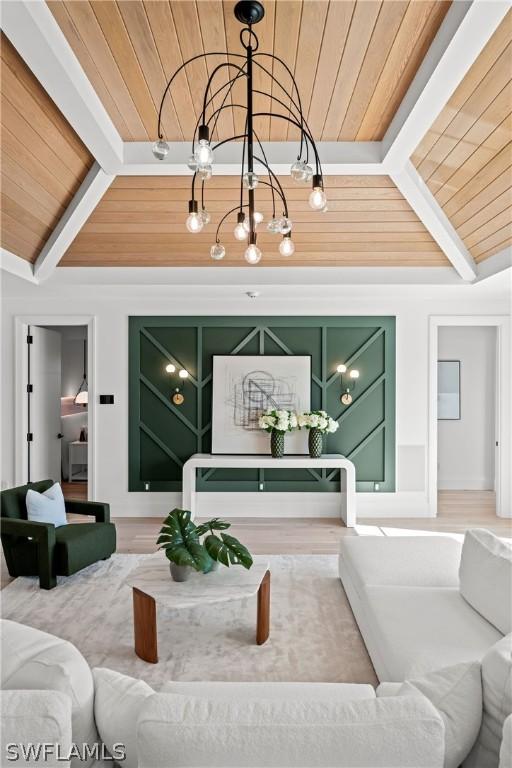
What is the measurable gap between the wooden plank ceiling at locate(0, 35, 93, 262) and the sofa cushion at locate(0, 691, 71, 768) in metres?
2.75

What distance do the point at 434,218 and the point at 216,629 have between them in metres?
3.44

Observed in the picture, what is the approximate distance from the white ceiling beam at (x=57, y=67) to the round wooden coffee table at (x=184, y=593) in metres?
2.61

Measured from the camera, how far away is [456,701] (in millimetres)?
1354

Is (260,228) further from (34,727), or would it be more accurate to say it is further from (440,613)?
(34,727)

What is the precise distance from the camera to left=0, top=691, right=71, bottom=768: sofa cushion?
1.11 m

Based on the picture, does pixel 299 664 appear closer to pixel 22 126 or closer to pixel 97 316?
pixel 22 126

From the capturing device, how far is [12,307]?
5.83m

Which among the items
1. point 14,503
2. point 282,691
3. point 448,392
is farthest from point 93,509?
point 448,392

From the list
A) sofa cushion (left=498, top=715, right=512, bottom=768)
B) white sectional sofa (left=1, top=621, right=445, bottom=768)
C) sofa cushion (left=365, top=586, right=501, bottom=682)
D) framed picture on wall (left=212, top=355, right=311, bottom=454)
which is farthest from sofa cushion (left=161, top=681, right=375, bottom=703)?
framed picture on wall (left=212, top=355, right=311, bottom=454)

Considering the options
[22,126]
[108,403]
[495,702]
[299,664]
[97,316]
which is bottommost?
[299,664]

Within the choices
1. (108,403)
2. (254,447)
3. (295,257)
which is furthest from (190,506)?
(295,257)

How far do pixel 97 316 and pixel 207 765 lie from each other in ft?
17.2

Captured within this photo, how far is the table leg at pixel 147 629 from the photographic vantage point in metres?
2.74

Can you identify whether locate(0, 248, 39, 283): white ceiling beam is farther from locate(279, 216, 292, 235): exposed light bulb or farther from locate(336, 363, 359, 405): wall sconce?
locate(336, 363, 359, 405): wall sconce
